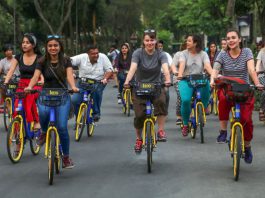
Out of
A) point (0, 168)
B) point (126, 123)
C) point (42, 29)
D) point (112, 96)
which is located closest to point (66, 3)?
point (42, 29)

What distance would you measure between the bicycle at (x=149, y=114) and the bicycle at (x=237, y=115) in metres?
1.09

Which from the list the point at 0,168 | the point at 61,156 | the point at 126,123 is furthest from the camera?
the point at 126,123

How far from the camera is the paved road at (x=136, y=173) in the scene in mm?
7906

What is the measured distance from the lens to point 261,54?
1259cm

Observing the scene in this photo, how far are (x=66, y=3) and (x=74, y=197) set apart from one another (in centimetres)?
3827

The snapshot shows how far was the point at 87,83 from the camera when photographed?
1322 centimetres

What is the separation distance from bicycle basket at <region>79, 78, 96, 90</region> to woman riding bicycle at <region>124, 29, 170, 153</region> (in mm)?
3259

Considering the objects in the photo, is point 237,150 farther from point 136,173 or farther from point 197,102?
point 197,102

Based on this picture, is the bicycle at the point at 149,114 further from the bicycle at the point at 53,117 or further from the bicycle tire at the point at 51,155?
the bicycle tire at the point at 51,155

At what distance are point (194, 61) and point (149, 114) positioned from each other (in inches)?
129

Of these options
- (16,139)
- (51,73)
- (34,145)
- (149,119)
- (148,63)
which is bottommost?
(34,145)

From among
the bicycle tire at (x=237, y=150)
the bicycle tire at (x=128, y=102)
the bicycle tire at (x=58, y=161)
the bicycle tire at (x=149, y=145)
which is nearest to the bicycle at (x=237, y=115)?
the bicycle tire at (x=237, y=150)

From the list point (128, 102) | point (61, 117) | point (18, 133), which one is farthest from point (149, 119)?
point (128, 102)

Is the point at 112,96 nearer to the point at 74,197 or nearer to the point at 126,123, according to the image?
the point at 126,123
